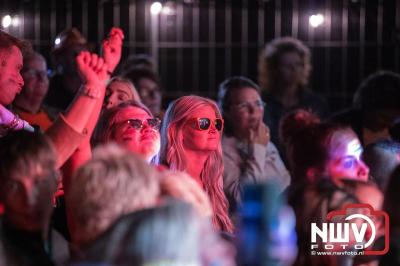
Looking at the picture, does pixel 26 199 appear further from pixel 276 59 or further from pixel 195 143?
pixel 276 59

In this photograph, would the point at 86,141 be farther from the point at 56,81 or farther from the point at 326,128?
the point at 56,81

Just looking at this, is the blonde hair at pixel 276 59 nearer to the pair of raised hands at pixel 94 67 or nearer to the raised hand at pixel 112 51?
the raised hand at pixel 112 51

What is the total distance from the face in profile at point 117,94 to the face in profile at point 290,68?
2.22 meters

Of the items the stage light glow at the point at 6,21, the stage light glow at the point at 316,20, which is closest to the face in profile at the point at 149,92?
the stage light glow at the point at 6,21

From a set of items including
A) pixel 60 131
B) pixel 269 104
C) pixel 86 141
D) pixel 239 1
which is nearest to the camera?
pixel 60 131

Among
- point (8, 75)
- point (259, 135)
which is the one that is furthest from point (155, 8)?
point (8, 75)

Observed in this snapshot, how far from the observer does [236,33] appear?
9055 millimetres

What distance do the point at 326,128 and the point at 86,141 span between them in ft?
4.84

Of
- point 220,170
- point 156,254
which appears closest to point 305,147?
point 220,170

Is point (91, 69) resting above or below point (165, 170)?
above

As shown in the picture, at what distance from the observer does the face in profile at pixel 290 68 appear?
7.98 m

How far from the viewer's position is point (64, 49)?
7.33m

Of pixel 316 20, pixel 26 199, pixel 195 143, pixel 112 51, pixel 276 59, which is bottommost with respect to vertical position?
pixel 26 199

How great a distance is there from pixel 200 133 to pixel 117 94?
0.84 metres
